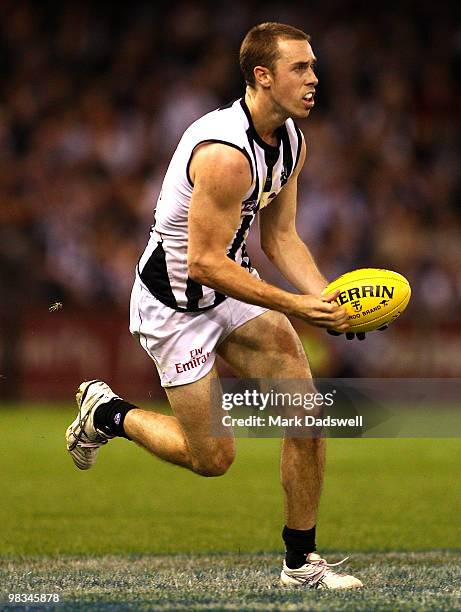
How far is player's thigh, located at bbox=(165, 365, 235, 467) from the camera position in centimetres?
586

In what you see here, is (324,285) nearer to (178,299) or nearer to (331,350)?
(178,299)

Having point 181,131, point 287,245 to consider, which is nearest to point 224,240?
point 287,245

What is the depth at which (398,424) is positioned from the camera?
12039 millimetres

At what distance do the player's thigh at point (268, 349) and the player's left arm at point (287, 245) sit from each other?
380 mm

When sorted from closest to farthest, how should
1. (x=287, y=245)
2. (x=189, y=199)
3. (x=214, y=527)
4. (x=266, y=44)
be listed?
(x=266, y=44) → (x=189, y=199) → (x=287, y=245) → (x=214, y=527)

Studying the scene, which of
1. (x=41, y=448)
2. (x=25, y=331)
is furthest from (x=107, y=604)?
(x=25, y=331)

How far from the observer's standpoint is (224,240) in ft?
18.0

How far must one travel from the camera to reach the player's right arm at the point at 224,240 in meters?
5.42

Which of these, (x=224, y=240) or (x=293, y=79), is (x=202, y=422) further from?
(x=293, y=79)

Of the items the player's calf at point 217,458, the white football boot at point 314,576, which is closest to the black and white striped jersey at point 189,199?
the player's calf at point 217,458

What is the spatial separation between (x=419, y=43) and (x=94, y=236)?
19.2 ft

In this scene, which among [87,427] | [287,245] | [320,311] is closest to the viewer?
[320,311]

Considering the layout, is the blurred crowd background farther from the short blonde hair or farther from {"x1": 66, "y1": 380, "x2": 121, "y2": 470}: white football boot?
the short blonde hair

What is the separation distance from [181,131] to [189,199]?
1103 centimetres
